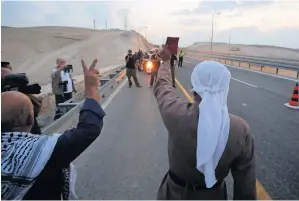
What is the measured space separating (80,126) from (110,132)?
5.54m

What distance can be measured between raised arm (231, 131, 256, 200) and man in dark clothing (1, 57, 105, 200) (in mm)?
1079

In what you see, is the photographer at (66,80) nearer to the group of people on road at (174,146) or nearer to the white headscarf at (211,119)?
the group of people on road at (174,146)

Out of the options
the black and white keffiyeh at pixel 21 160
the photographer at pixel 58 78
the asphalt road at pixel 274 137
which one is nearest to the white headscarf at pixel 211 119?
the black and white keffiyeh at pixel 21 160

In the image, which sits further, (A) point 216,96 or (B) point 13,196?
(A) point 216,96

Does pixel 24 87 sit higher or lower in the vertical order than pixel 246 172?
higher

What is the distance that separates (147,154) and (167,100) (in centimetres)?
349

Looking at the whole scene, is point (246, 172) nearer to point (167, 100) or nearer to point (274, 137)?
point (167, 100)

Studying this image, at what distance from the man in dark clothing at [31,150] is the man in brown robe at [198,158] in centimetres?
61

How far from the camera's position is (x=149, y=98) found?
516 inches

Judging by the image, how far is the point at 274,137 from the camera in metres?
7.14

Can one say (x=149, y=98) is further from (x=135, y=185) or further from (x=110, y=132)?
(x=135, y=185)

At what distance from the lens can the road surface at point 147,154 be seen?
14.7 feet

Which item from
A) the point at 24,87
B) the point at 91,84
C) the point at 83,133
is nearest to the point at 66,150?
the point at 83,133

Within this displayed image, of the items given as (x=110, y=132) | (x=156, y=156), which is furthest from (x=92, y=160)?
(x=110, y=132)
